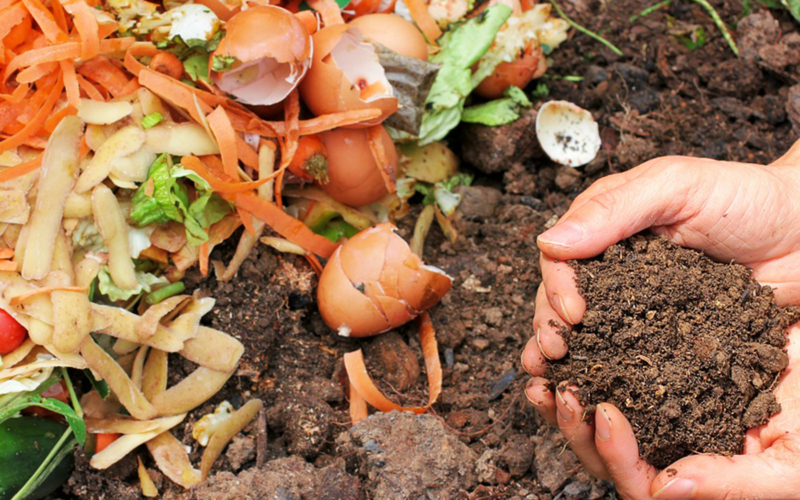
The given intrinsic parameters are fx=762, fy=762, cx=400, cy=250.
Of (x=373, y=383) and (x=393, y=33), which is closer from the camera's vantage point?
(x=373, y=383)

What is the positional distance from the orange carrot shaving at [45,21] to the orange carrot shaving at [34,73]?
74 millimetres

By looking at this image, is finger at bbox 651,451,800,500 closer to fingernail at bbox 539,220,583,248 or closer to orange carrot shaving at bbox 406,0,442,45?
fingernail at bbox 539,220,583,248

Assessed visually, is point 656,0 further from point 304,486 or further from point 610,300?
point 304,486

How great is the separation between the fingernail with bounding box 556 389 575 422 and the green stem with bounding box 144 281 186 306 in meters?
1.08

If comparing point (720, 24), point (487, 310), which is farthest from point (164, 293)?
point (720, 24)

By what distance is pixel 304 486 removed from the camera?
5.90 ft

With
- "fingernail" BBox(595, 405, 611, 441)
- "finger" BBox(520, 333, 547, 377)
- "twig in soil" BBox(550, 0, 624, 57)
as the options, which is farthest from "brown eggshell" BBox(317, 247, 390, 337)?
"twig in soil" BBox(550, 0, 624, 57)

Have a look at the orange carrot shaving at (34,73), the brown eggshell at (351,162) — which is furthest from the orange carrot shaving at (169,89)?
the brown eggshell at (351,162)

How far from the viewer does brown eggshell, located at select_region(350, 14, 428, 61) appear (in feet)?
7.39

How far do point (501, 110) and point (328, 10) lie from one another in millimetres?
681

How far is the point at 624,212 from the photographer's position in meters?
1.69

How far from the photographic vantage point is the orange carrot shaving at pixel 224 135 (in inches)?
79.7

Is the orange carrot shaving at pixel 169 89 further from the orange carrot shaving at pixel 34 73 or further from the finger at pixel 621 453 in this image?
the finger at pixel 621 453

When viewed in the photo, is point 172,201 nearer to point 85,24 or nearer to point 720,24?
point 85,24
